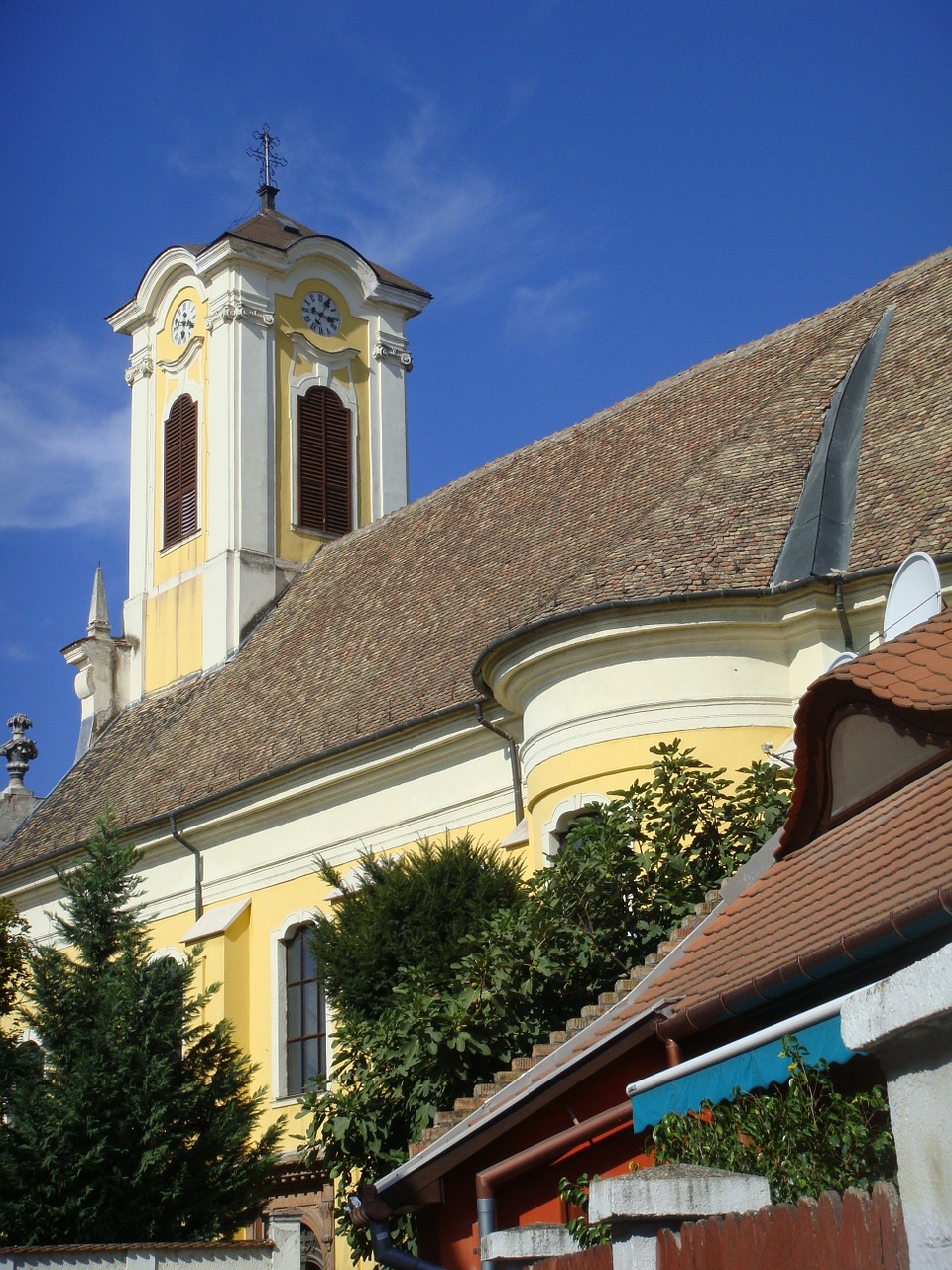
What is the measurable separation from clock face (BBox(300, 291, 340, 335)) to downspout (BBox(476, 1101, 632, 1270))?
1014 inches

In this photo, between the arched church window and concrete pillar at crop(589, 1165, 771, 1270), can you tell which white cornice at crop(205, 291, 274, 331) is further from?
concrete pillar at crop(589, 1165, 771, 1270)

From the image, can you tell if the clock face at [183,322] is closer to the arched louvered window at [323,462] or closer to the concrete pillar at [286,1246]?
the arched louvered window at [323,462]

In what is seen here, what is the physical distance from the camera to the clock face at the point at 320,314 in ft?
122

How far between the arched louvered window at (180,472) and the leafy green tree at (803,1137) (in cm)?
2825

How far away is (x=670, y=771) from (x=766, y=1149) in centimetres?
907

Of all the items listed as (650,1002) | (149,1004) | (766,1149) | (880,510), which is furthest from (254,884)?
(766,1149)

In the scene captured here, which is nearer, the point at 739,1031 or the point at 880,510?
the point at 739,1031

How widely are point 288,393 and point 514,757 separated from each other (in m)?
14.6

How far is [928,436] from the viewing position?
21109mm

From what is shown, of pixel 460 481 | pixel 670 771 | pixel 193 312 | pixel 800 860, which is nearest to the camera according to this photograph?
pixel 800 860

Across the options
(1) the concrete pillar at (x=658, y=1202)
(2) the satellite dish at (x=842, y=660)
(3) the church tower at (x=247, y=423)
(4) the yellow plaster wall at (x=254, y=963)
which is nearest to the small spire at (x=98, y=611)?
(3) the church tower at (x=247, y=423)

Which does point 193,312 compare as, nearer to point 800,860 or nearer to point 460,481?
point 460,481

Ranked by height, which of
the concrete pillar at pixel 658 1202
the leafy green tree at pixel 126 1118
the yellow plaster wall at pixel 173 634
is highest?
the yellow plaster wall at pixel 173 634

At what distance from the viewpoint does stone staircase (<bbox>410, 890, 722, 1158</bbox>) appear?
45.6ft
